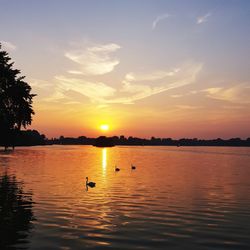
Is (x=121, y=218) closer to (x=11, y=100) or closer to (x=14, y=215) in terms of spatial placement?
(x=14, y=215)

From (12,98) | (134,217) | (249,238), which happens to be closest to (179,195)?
(134,217)

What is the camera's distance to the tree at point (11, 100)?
54.0 meters

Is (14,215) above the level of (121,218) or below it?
above

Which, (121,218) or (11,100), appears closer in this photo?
(121,218)

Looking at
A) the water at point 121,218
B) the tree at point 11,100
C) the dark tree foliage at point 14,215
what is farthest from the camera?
the tree at point 11,100

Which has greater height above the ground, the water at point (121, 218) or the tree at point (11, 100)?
the tree at point (11, 100)

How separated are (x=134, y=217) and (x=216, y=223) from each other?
5.17m

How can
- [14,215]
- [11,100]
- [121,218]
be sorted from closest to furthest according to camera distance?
[14,215] < [121,218] < [11,100]

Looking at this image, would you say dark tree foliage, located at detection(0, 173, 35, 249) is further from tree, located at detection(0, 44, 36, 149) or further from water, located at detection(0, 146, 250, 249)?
tree, located at detection(0, 44, 36, 149)

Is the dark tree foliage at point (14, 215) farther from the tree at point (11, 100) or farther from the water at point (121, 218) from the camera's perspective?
the tree at point (11, 100)

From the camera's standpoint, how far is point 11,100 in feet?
185

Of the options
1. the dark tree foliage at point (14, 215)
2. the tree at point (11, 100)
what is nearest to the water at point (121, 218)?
the dark tree foliage at point (14, 215)

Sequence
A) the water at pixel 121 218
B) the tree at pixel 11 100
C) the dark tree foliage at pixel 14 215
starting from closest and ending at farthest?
the water at pixel 121 218
the dark tree foliage at pixel 14 215
the tree at pixel 11 100

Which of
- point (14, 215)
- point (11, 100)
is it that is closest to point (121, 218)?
point (14, 215)
